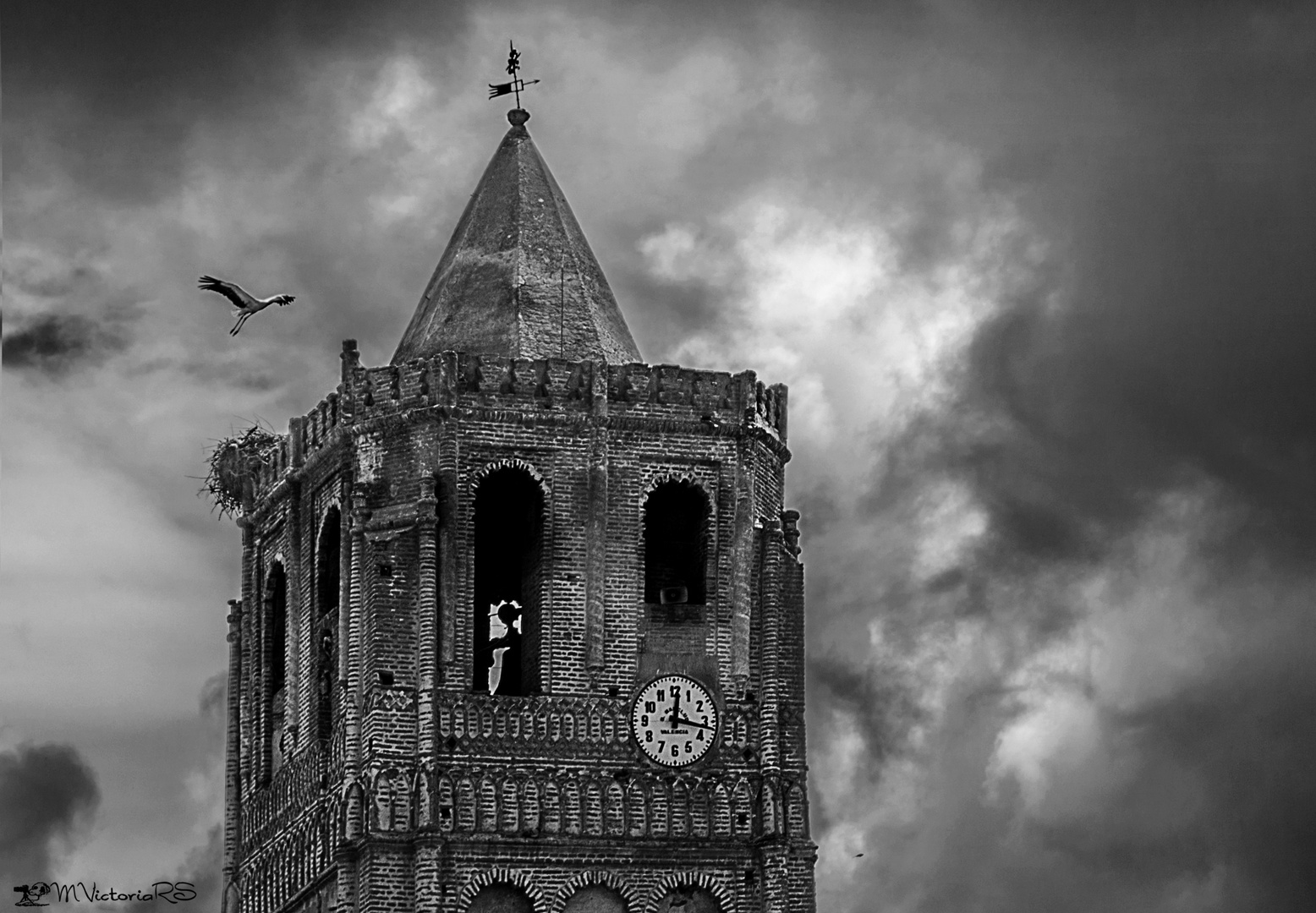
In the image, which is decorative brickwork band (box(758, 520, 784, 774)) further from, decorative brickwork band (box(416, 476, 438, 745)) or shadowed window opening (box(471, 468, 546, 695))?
decorative brickwork band (box(416, 476, 438, 745))

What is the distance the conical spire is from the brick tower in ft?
0.24

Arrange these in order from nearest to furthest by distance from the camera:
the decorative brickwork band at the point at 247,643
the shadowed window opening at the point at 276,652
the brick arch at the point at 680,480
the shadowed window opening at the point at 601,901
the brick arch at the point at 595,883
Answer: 1. the brick arch at the point at 595,883
2. the shadowed window opening at the point at 601,901
3. the brick arch at the point at 680,480
4. the shadowed window opening at the point at 276,652
5. the decorative brickwork band at the point at 247,643

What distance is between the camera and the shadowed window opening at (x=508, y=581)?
264ft

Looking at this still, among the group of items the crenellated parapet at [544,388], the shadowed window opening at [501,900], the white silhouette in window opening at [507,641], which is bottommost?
the shadowed window opening at [501,900]

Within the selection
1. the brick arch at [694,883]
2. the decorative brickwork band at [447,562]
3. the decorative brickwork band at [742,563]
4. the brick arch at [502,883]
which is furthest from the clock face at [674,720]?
the decorative brickwork band at [447,562]

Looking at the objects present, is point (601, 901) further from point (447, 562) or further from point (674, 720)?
point (447, 562)

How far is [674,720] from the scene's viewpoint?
80.0m

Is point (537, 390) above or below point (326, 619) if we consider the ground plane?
above

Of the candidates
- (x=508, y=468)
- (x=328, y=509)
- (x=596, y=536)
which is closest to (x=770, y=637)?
(x=596, y=536)

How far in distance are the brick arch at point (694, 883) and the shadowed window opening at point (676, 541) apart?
4.88m

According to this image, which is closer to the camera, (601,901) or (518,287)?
(601,901)

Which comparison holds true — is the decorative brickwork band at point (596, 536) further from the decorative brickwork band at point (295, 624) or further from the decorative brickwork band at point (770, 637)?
the decorative brickwork band at point (295, 624)

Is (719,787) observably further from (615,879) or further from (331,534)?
(331,534)

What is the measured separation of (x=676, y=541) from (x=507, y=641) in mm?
3424
